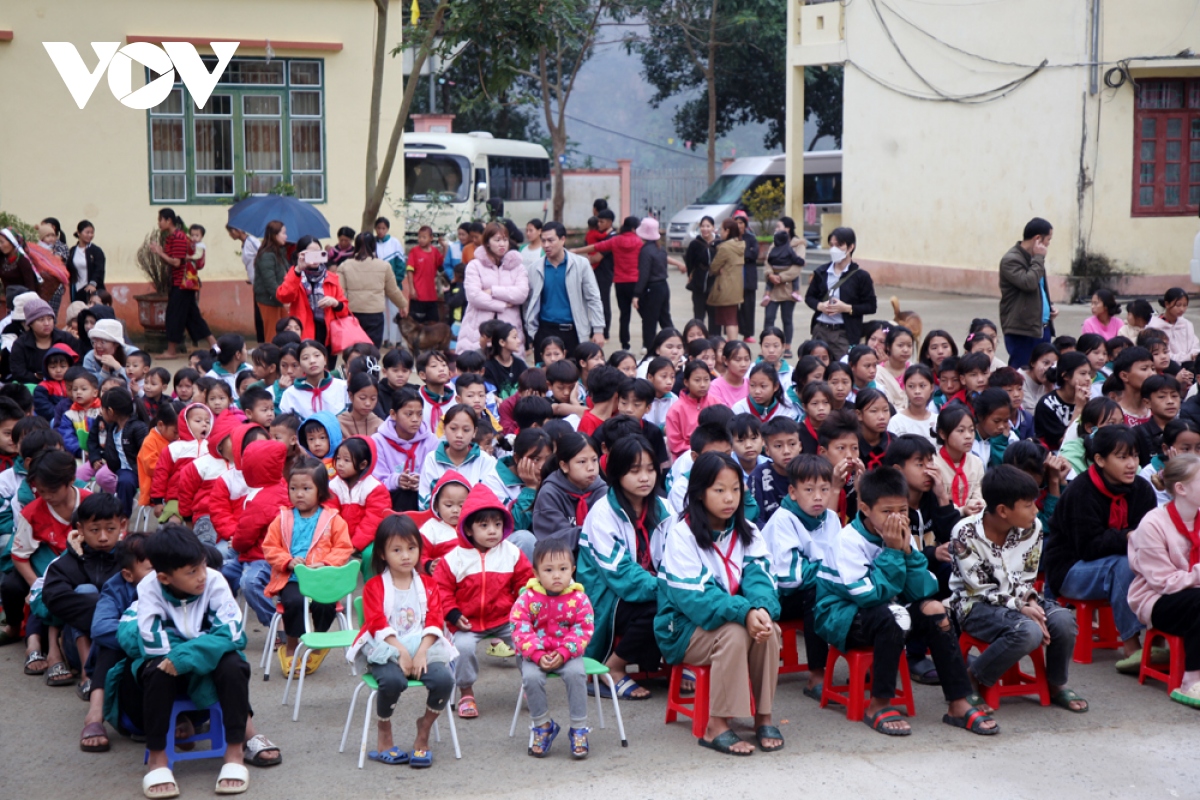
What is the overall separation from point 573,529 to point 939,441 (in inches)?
74.2

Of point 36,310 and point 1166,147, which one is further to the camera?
point 1166,147

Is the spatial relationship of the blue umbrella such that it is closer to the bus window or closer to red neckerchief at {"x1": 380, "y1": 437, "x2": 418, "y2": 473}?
red neckerchief at {"x1": 380, "y1": 437, "x2": 418, "y2": 473}

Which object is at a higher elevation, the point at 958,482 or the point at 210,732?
the point at 958,482

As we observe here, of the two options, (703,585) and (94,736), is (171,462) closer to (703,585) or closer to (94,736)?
(94,736)

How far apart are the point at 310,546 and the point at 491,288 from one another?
4859 mm

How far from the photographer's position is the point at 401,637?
478cm

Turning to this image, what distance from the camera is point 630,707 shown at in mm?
5363

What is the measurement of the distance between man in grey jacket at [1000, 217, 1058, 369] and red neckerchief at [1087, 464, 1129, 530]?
3.53 metres

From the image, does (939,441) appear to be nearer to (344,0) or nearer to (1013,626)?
(1013,626)

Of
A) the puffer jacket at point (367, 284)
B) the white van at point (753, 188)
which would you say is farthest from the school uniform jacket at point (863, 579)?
the white van at point (753, 188)

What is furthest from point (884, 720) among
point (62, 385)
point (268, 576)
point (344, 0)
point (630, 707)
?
point (344, 0)

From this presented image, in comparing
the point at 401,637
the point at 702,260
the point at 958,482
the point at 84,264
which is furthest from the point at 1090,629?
the point at 84,264

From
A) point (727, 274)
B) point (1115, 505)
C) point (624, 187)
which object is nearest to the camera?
point (1115, 505)

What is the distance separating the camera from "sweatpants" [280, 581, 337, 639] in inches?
224
